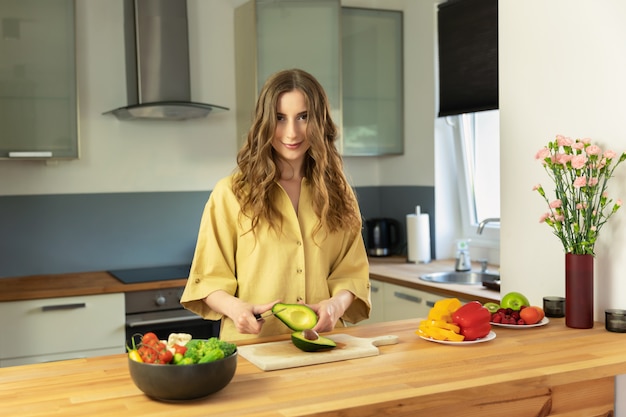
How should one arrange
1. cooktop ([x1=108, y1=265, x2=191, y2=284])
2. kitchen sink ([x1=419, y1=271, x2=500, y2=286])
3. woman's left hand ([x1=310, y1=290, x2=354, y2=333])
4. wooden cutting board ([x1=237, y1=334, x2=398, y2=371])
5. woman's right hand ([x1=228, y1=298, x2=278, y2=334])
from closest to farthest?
1. wooden cutting board ([x1=237, y1=334, x2=398, y2=371])
2. woman's right hand ([x1=228, y1=298, x2=278, y2=334])
3. woman's left hand ([x1=310, y1=290, x2=354, y2=333])
4. cooktop ([x1=108, y1=265, x2=191, y2=284])
5. kitchen sink ([x1=419, y1=271, x2=500, y2=286])

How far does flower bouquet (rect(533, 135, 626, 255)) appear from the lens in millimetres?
2166

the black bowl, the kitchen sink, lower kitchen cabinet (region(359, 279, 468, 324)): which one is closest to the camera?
the black bowl

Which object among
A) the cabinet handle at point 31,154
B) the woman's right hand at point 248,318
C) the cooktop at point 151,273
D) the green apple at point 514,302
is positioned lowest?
the cooktop at point 151,273

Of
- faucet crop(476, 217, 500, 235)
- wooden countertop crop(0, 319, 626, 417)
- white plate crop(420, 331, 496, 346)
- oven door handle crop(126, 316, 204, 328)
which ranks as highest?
faucet crop(476, 217, 500, 235)

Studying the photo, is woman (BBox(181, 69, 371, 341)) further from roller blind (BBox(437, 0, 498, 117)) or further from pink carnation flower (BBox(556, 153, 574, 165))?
roller blind (BBox(437, 0, 498, 117))

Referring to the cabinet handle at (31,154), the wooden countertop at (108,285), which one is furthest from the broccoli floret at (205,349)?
the cabinet handle at (31,154)

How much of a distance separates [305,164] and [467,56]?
2.16 meters

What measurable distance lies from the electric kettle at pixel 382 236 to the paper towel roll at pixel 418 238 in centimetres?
28

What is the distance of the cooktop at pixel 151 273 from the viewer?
3904 mm

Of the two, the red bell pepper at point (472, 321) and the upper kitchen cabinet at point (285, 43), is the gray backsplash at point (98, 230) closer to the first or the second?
the upper kitchen cabinet at point (285, 43)

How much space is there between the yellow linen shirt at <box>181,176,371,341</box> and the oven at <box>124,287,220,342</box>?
5.14 feet

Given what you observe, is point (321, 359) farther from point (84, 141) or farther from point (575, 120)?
point (84, 141)

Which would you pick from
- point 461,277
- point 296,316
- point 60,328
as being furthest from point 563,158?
point 60,328

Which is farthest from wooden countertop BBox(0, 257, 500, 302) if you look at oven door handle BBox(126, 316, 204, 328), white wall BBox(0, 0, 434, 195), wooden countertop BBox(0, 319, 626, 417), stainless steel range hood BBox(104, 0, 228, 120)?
wooden countertop BBox(0, 319, 626, 417)
